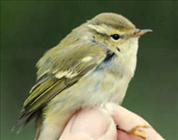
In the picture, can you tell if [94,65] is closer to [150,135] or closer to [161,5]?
[150,135]

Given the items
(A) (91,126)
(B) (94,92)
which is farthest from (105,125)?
(B) (94,92)

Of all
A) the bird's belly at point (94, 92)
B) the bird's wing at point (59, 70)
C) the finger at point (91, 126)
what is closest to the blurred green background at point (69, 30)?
the bird's wing at point (59, 70)

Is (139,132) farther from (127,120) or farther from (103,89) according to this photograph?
(103,89)

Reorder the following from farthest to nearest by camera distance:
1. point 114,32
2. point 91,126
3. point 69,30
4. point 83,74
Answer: point 69,30
point 114,32
point 83,74
point 91,126

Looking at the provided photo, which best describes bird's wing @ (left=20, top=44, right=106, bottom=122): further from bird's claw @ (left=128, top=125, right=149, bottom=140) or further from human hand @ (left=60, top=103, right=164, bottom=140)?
bird's claw @ (left=128, top=125, right=149, bottom=140)

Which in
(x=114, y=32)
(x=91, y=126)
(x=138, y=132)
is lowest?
(x=138, y=132)

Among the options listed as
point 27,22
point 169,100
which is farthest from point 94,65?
point 27,22
